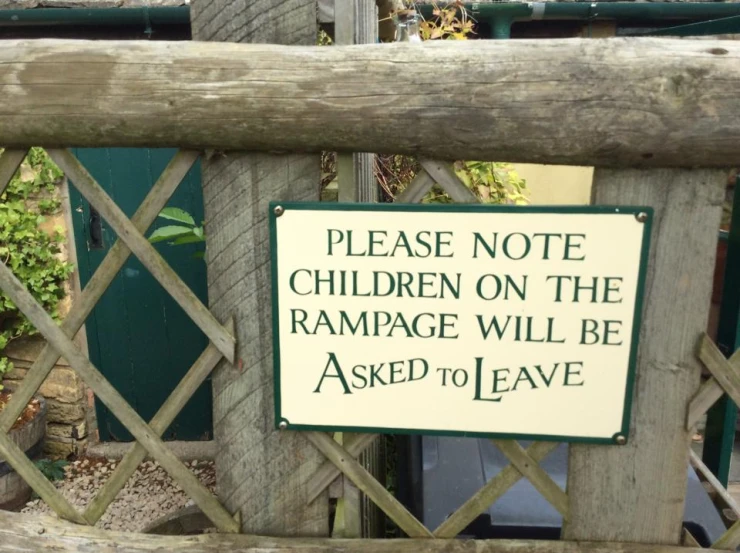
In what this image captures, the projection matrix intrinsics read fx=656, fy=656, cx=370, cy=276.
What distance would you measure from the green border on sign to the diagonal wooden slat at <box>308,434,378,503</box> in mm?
46

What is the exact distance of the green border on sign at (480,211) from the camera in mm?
1268

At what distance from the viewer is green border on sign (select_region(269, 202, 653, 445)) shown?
4.16 ft

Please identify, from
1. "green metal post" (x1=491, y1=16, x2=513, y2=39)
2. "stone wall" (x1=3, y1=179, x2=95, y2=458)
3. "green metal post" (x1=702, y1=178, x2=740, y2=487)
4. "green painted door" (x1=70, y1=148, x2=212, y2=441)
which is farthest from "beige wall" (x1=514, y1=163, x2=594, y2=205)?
"stone wall" (x1=3, y1=179, x2=95, y2=458)

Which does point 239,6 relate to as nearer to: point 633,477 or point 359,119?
point 359,119

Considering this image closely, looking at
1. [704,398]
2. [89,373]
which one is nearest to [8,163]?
[89,373]

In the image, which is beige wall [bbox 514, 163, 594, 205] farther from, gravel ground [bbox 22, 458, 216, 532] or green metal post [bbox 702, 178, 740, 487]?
gravel ground [bbox 22, 458, 216, 532]

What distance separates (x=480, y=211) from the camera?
4.18ft

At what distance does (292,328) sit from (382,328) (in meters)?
0.19

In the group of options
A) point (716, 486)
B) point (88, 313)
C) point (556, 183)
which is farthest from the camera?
point (556, 183)

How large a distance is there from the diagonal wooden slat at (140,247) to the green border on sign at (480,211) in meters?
0.14

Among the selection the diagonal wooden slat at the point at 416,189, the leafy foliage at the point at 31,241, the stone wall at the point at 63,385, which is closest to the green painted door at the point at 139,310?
the stone wall at the point at 63,385

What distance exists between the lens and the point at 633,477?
1.42 meters

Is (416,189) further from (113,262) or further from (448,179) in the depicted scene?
(113,262)

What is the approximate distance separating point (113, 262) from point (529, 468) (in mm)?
991
